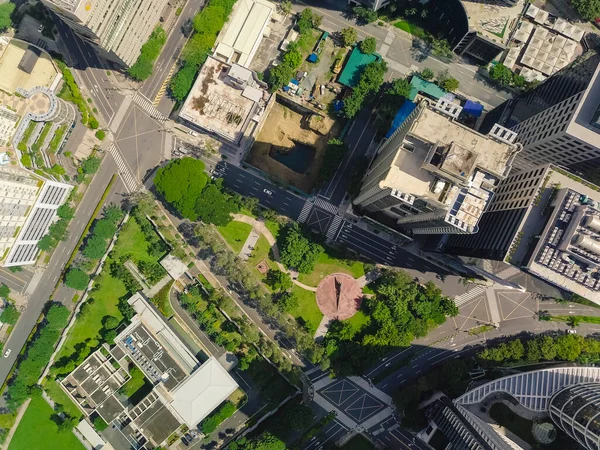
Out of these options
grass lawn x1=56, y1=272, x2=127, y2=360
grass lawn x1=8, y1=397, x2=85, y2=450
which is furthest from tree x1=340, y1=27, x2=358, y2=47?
grass lawn x1=8, y1=397, x2=85, y2=450

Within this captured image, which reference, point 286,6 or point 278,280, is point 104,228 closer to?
point 278,280

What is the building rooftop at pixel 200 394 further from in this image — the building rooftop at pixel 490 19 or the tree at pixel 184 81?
the building rooftop at pixel 490 19

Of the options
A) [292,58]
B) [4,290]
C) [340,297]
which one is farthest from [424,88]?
[4,290]

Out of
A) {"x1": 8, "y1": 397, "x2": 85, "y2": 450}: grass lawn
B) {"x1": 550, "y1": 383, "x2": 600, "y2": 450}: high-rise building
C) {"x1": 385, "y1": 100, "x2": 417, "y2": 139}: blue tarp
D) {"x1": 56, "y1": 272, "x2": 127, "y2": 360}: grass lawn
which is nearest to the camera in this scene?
{"x1": 550, "y1": 383, "x2": 600, "y2": 450}: high-rise building

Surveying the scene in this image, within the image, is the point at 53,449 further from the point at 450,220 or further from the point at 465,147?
the point at 465,147

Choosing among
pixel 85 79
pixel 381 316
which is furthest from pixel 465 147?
pixel 85 79

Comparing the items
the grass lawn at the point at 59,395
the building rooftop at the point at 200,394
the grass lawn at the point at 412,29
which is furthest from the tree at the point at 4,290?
the grass lawn at the point at 412,29

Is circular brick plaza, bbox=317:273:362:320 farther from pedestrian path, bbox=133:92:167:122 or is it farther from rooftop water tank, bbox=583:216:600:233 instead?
pedestrian path, bbox=133:92:167:122
